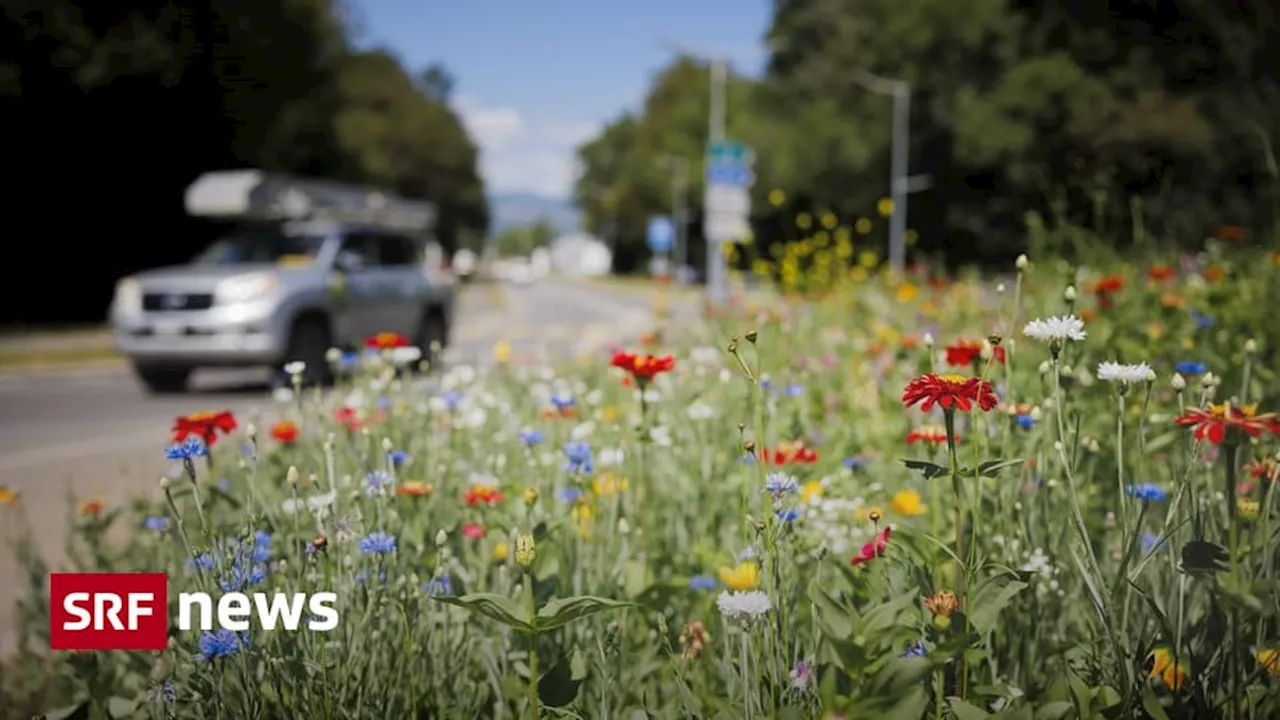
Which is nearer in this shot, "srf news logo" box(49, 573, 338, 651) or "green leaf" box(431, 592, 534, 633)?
"green leaf" box(431, 592, 534, 633)

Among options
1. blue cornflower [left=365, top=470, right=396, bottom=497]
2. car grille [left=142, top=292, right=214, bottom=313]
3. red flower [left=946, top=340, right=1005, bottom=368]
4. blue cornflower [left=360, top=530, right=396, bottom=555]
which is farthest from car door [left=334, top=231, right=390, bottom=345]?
blue cornflower [left=360, top=530, right=396, bottom=555]

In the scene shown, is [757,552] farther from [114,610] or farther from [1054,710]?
[114,610]

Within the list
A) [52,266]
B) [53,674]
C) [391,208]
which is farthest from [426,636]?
[52,266]

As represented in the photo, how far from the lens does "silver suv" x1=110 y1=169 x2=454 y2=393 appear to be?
9.55m

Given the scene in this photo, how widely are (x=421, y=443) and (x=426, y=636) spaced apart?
1472 mm

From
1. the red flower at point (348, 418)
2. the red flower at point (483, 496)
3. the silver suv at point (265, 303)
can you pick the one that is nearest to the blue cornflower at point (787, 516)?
the red flower at point (483, 496)

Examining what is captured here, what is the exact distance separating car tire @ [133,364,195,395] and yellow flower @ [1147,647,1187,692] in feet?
32.2

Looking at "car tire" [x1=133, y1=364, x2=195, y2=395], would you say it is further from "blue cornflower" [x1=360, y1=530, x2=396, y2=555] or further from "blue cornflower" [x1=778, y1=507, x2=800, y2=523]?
"blue cornflower" [x1=778, y1=507, x2=800, y2=523]

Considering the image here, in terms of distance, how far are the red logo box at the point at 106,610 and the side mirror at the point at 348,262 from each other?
8583 millimetres

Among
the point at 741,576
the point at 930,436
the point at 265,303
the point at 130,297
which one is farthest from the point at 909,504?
the point at 130,297

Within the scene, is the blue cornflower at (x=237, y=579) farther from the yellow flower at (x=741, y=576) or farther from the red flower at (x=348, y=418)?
the red flower at (x=348, y=418)

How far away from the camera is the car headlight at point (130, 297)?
988 centimetres

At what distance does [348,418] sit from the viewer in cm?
345

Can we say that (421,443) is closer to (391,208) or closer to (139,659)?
(139,659)
